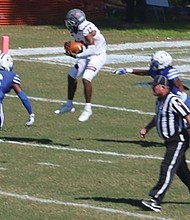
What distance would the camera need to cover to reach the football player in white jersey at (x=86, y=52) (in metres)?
14.0

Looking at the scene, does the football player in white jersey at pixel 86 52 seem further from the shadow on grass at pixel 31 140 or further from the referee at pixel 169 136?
the referee at pixel 169 136

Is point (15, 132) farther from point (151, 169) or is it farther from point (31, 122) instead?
point (151, 169)

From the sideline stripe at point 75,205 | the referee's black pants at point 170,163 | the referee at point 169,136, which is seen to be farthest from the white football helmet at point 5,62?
the referee's black pants at point 170,163

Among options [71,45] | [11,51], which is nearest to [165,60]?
[71,45]

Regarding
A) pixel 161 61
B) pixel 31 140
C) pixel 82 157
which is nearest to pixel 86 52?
pixel 31 140

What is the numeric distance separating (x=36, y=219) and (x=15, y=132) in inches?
216

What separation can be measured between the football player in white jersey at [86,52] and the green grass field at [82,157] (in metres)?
0.60

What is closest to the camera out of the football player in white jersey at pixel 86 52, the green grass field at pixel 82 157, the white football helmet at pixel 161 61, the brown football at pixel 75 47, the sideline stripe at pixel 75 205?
the sideline stripe at pixel 75 205

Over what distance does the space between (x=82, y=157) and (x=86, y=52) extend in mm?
2219

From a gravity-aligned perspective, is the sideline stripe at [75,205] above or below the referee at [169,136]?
below

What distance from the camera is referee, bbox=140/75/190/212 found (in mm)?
9359

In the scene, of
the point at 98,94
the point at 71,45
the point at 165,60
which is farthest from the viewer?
the point at 98,94

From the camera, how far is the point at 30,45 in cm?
2841

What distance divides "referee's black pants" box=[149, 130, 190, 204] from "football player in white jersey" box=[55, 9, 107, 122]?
4.72m
